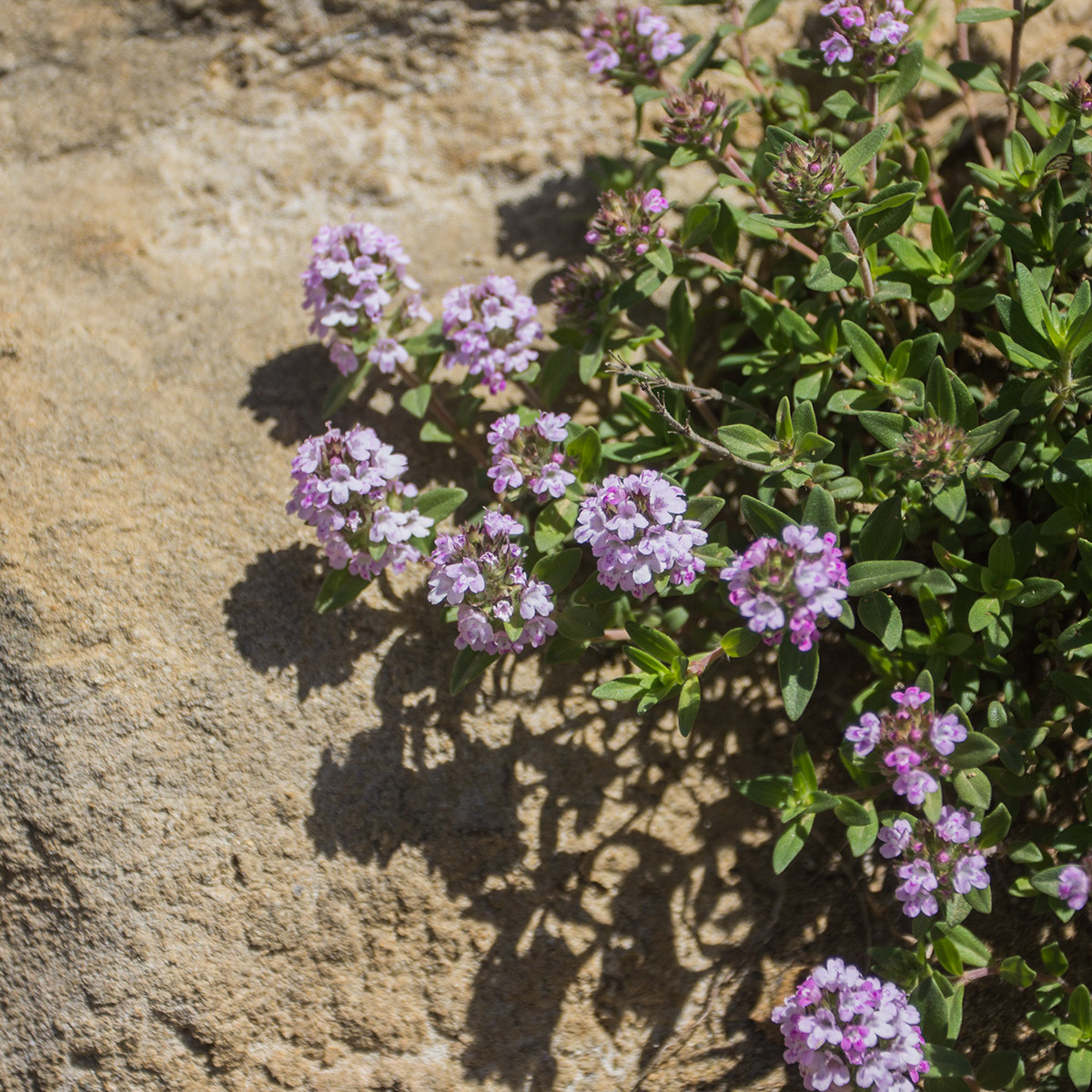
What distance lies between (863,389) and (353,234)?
6.58ft

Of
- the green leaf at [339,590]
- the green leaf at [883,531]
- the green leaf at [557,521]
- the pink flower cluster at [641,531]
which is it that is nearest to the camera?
the pink flower cluster at [641,531]

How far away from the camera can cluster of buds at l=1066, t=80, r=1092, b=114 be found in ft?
11.3

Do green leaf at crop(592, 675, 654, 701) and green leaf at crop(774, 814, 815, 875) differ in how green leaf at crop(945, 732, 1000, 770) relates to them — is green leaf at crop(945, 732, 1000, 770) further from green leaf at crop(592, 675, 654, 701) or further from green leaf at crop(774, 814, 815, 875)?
green leaf at crop(592, 675, 654, 701)

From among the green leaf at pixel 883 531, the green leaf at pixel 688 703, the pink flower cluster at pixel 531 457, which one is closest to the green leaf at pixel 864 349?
the green leaf at pixel 883 531

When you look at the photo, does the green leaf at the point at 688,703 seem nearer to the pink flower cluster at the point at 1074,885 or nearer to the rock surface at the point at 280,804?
the rock surface at the point at 280,804

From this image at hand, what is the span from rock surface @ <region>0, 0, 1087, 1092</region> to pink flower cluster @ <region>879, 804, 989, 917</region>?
62cm

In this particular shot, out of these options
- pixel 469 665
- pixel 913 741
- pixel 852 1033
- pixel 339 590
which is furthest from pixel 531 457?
pixel 852 1033

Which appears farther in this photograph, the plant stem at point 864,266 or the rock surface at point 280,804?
the rock surface at point 280,804

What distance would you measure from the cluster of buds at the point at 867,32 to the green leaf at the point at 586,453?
160cm

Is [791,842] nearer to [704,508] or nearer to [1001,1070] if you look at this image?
[1001,1070]

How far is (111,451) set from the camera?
3775 mm

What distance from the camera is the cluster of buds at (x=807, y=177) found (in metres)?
3.15

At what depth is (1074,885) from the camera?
298 centimetres

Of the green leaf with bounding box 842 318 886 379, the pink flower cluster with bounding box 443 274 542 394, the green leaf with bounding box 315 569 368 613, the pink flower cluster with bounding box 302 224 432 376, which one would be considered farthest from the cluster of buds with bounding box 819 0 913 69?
the green leaf with bounding box 315 569 368 613
